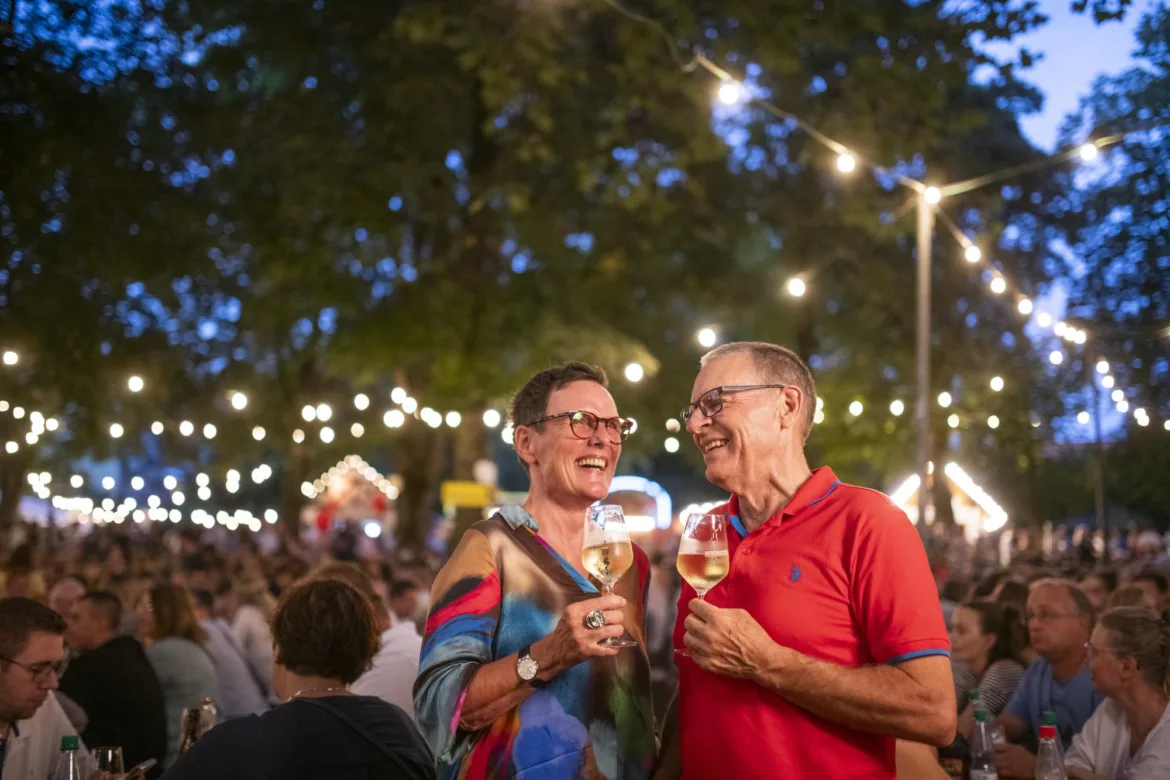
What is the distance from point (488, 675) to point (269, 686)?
6725 millimetres

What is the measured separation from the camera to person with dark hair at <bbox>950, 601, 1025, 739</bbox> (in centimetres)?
723

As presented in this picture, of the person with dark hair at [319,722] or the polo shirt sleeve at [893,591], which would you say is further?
the person with dark hair at [319,722]

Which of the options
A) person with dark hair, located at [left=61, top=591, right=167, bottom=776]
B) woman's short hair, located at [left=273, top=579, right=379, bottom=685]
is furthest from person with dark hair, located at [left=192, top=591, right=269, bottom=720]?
woman's short hair, located at [left=273, top=579, right=379, bottom=685]

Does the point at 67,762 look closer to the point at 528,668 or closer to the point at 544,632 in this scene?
the point at 544,632

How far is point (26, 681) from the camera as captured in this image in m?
4.59

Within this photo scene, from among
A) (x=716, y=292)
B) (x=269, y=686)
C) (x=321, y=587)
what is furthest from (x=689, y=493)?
(x=321, y=587)

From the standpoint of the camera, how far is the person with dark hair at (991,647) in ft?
23.7

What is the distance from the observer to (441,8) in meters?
15.0

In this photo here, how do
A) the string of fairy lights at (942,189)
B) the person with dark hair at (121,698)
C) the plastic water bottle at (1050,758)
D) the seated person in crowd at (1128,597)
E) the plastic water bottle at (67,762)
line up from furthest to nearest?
the string of fairy lights at (942,189) → the seated person in crowd at (1128,597) → the person with dark hair at (121,698) → the plastic water bottle at (1050,758) → the plastic water bottle at (67,762)

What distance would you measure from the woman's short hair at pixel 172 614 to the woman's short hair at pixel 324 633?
3.69 meters

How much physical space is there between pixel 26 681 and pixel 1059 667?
17.0ft

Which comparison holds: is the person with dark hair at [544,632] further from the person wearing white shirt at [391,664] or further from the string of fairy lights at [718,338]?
the person wearing white shirt at [391,664]

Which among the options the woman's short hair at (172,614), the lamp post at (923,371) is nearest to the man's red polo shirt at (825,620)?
the woman's short hair at (172,614)

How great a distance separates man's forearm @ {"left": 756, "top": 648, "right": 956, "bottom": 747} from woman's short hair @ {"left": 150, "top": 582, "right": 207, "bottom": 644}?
18.5 ft
